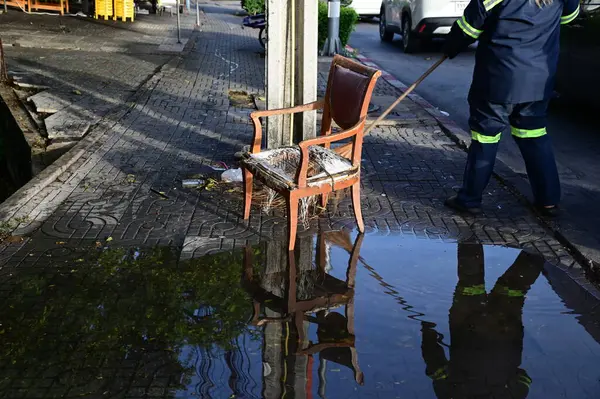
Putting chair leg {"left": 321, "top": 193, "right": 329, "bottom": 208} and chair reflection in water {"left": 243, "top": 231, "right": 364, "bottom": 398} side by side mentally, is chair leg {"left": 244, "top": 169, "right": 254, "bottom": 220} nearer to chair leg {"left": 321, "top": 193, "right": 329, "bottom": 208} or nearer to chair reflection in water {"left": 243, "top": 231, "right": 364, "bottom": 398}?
chair reflection in water {"left": 243, "top": 231, "right": 364, "bottom": 398}

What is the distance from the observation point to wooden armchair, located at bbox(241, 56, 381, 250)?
4.55 m

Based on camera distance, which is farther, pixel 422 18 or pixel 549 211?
pixel 422 18

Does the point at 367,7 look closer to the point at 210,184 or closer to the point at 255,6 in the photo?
the point at 255,6

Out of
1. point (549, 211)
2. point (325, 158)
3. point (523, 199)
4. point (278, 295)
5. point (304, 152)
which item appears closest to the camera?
point (278, 295)

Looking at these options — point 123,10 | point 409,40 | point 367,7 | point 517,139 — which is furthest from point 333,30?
point 517,139

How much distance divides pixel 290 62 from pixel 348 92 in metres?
1.35

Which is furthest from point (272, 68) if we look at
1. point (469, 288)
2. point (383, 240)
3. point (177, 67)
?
point (177, 67)

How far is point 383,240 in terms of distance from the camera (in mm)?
5000

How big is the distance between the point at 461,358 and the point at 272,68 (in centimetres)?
346

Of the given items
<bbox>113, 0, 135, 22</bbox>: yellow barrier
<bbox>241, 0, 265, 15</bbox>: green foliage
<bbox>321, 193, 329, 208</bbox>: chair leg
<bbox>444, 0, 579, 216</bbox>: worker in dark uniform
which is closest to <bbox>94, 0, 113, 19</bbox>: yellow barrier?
<bbox>113, 0, 135, 22</bbox>: yellow barrier

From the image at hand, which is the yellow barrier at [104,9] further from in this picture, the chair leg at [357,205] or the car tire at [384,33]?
the chair leg at [357,205]

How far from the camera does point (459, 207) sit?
5.50m

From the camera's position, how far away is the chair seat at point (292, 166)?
464cm

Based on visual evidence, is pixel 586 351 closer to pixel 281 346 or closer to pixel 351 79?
pixel 281 346
